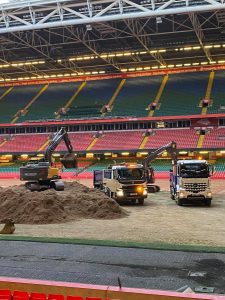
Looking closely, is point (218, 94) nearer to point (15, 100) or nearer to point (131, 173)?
point (15, 100)

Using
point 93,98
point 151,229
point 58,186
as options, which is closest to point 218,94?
point 93,98

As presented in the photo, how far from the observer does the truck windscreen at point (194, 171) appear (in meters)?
23.6

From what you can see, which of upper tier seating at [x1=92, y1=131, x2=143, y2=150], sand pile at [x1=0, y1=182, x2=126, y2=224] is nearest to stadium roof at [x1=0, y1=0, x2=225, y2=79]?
upper tier seating at [x1=92, y1=131, x2=143, y2=150]

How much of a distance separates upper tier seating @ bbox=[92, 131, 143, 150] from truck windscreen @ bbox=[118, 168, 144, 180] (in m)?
28.5

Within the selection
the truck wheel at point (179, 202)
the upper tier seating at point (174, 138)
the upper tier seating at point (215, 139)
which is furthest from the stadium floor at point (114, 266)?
the upper tier seating at point (174, 138)

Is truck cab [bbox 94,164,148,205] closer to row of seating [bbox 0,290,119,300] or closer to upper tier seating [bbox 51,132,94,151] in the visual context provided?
row of seating [bbox 0,290,119,300]

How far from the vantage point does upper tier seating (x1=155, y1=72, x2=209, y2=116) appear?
182ft

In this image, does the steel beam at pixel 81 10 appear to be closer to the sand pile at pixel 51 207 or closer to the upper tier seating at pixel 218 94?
the upper tier seating at pixel 218 94

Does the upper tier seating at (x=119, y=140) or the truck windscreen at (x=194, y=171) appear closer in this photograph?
the truck windscreen at (x=194, y=171)

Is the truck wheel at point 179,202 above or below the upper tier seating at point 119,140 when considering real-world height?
below

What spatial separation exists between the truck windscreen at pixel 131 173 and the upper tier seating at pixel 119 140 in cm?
2854

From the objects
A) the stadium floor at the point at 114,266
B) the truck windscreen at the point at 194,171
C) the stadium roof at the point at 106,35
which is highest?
the stadium roof at the point at 106,35

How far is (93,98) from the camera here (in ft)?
206

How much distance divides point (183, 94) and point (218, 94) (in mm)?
4891
